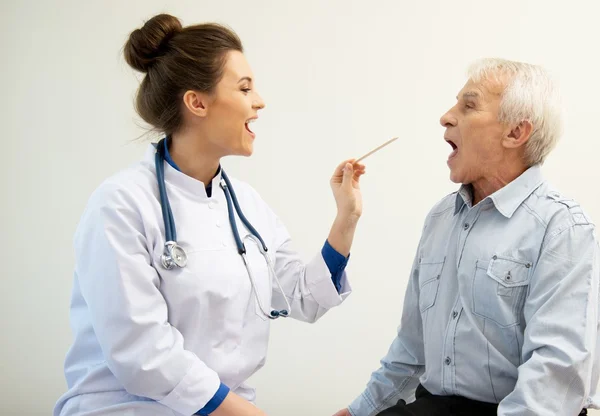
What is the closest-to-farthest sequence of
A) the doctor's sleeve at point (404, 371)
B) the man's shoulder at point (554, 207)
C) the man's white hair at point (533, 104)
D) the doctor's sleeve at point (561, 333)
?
the doctor's sleeve at point (561, 333), the man's shoulder at point (554, 207), the man's white hair at point (533, 104), the doctor's sleeve at point (404, 371)

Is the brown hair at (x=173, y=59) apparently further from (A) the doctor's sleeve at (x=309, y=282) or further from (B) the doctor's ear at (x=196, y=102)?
(A) the doctor's sleeve at (x=309, y=282)

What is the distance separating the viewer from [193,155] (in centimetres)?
189

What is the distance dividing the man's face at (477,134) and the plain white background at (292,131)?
116cm

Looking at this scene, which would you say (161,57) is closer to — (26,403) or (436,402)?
(436,402)

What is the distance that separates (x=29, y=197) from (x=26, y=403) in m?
0.83

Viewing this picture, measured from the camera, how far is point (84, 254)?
5.58 ft

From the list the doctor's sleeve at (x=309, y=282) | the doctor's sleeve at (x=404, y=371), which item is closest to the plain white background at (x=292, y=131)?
the doctor's sleeve at (x=309, y=282)

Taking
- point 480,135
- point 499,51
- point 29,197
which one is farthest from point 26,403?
point 499,51

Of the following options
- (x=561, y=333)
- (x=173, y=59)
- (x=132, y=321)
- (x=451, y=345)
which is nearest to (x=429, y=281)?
(x=451, y=345)

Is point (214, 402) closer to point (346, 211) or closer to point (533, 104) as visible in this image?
point (346, 211)

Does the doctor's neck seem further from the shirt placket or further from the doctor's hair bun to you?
the shirt placket

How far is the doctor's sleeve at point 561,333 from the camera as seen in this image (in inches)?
60.2

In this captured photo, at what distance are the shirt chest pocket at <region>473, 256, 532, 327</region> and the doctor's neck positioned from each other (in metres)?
0.75

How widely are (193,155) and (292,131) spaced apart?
3.78 feet
